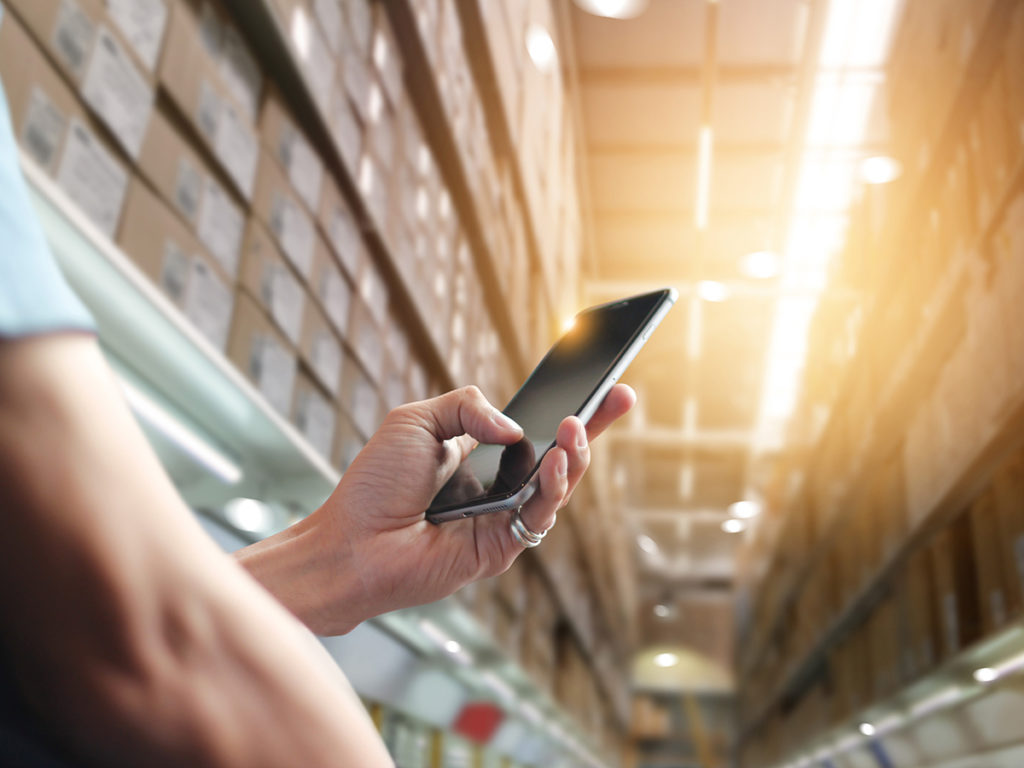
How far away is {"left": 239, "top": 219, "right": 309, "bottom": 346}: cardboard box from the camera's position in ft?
6.52

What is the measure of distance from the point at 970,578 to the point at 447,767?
292 centimetres

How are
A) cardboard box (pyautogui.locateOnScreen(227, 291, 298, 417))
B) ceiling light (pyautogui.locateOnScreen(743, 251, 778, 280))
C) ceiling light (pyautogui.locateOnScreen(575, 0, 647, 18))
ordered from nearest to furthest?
1. cardboard box (pyautogui.locateOnScreen(227, 291, 298, 417))
2. ceiling light (pyautogui.locateOnScreen(575, 0, 647, 18))
3. ceiling light (pyautogui.locateOnScreen(743, 251, 778, 280))

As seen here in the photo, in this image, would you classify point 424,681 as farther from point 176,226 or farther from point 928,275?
point 176,226

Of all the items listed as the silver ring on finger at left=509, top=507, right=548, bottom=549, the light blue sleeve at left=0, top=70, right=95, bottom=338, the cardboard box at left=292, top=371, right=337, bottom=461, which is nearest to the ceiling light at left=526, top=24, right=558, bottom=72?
the cardboard box at left=292, top=371, right=337, bottom=461

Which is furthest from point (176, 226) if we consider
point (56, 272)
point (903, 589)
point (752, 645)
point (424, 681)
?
point (752, 645)

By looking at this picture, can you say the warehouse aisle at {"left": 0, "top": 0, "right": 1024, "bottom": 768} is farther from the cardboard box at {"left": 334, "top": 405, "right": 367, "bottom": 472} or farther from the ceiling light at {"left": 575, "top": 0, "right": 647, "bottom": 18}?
the ceiling light at {"left": 575, "top": 0, "right": 647, "bottom": 18}

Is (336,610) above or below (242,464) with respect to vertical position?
below

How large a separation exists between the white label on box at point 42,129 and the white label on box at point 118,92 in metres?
0.09

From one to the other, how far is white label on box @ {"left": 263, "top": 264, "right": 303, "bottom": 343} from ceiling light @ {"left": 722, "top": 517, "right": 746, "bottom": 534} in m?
12.7

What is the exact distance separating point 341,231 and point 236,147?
0.63m

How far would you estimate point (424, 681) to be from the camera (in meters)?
4.49

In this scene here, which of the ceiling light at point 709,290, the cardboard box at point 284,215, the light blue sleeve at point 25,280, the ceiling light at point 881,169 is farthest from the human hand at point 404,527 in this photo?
the ceiling light at point 709,290

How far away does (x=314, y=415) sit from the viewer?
2.38 metres

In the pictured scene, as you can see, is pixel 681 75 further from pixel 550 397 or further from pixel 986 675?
pixel 550 397
